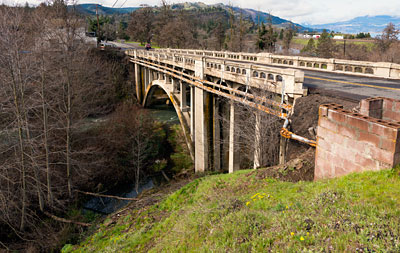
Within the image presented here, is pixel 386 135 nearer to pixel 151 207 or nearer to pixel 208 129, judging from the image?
pixel 151 207

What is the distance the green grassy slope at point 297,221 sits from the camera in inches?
163

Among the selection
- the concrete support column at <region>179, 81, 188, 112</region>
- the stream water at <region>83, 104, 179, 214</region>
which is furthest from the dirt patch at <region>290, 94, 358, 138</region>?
the concrete support column at <region>179, 81, 188, 112</region>

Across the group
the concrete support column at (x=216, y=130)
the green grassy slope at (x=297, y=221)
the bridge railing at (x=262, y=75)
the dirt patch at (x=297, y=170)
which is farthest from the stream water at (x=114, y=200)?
the dirt patch at (x=297, y=170)

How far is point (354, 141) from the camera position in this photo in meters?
6.24

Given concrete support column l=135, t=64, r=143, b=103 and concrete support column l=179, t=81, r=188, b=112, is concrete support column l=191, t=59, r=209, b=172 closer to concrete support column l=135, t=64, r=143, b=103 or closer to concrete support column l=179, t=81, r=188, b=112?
concrete support column l=179, t=81, r=188, b=112

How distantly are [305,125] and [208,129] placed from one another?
10321 millimetres

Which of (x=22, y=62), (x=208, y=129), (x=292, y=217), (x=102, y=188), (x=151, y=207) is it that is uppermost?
(x=22, y=62)

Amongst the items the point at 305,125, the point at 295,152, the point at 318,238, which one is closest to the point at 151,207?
the point at 295,152

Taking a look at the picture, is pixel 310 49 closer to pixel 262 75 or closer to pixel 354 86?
pixel 262 75

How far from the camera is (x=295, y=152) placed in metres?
9.65

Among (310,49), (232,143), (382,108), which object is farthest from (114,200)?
(310,49)

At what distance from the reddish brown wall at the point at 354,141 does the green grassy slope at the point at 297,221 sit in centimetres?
34

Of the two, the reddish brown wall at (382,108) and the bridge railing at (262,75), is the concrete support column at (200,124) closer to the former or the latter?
the bridge railing at (262,75)

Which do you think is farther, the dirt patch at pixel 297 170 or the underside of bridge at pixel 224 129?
the underside of bridge at pixel 224 129
